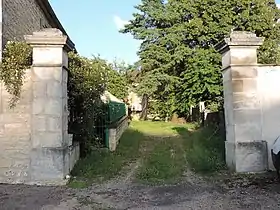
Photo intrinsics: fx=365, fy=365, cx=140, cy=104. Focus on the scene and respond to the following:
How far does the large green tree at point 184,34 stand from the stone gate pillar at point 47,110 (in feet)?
58.6

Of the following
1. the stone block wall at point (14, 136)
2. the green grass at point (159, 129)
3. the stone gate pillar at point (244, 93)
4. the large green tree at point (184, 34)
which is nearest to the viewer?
the stone block wall at point (14, 136)

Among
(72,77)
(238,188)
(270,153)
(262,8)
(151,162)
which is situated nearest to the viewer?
(238,188)

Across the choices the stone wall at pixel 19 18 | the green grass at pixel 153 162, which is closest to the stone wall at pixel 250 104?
the green grass at pixel 153 162

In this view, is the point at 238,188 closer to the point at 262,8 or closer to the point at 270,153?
the point at 270,153

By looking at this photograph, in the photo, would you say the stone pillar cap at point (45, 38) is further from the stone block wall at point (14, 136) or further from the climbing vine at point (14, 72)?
the stone block wall at point (14, 136)

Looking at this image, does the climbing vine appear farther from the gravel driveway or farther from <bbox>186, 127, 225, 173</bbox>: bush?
<bbox>186, 127, 225, 173</bbox>: bush

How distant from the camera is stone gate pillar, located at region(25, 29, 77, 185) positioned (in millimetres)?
7461

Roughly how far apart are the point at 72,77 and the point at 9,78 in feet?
6.49

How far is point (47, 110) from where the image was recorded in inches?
297

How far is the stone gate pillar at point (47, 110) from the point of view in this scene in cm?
746

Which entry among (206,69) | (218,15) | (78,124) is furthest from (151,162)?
(218,15)

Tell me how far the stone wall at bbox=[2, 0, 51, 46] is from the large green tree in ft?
43.4

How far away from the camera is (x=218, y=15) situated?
27141mm

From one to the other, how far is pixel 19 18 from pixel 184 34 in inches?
726
